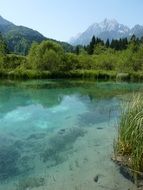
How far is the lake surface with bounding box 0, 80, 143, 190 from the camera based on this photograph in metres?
7.75

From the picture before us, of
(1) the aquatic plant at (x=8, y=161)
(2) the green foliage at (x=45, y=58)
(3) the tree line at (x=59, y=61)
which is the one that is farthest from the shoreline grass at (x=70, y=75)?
(1) the aquatic plant at (x=8, y=161)

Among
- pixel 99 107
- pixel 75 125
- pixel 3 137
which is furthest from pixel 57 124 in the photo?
pixel 99 107

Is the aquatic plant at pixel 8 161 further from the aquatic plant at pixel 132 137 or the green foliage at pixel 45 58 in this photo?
the green foliage at pixel 45 58

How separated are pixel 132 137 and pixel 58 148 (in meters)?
3.19

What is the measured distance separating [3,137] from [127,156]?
4.95 metres

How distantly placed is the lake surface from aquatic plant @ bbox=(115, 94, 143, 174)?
404 millimetres

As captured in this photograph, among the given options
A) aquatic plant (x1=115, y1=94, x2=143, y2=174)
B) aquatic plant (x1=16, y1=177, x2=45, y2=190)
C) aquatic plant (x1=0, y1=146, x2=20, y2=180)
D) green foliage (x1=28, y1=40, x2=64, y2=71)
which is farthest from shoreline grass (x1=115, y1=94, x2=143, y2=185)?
green foliage (x1=28, y1=40, x2=64, y2=71)

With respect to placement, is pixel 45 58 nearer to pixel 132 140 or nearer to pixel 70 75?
pixel 70 75

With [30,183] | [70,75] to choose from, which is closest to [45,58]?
[70,75]

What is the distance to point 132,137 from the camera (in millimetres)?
8188

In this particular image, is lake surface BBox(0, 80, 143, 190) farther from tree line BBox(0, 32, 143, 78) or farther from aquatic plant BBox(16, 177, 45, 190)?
tree line BBox(0, 32, 143, 78)

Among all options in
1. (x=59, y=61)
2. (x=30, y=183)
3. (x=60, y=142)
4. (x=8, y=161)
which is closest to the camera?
(x=30, y=183)

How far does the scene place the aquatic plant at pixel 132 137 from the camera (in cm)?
749

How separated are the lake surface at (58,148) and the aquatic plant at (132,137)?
1.33 feet
